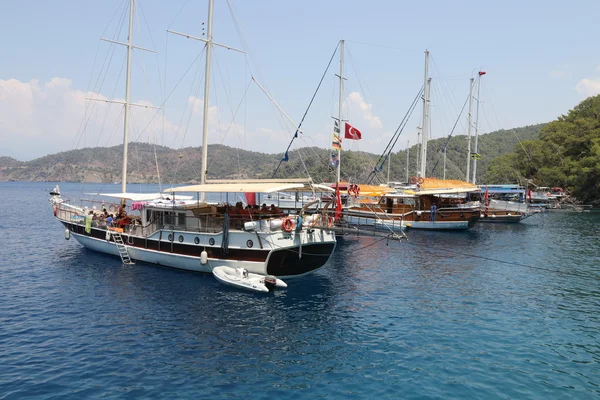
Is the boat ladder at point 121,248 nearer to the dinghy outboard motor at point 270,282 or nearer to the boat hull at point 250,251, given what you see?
the boat hull at point 250,251

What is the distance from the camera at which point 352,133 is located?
144ft

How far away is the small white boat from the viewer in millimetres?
24391

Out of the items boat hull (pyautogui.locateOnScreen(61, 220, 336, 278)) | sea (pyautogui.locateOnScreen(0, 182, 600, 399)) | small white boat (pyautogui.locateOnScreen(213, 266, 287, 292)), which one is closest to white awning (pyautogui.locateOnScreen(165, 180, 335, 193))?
boat hull (pyautogui.locateOnScreen(61, 220, 336, 278))

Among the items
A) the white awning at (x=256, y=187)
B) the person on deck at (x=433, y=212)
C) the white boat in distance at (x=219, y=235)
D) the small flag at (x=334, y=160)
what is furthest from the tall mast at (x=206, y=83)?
A: the person on deck at (x=433, y=212)

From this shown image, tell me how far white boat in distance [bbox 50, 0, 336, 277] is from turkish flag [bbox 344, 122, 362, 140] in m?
16.3

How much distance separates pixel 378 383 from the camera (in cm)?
1447

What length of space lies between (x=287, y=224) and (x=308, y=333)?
7734 mm

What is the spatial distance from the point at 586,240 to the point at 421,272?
2639 cm

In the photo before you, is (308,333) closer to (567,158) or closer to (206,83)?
(206,83)

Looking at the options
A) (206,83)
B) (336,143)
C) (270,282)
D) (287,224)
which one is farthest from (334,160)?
(270,282)

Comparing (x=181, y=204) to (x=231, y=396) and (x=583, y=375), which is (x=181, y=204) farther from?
(x=583, y=375)

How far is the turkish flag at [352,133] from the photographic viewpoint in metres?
43.6

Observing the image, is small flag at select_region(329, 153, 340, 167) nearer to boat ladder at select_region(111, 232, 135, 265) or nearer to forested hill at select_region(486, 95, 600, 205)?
boat ladder at select_region(111, 232, 135, 265)

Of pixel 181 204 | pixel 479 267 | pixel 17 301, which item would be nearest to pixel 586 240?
pixel 479 267
